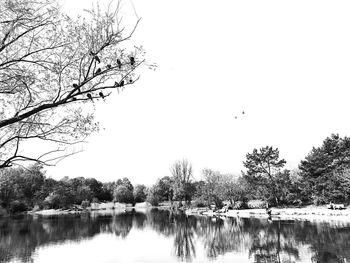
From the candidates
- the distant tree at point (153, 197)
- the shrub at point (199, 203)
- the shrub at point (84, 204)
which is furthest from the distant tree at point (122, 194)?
the shrub at point (199, 203)

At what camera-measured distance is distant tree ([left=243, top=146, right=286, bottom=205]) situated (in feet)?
137

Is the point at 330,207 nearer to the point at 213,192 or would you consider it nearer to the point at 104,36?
the point at 213,192

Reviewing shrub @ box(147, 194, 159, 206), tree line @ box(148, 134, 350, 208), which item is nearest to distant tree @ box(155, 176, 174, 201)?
shrub @ box(147, 194, 159, 206)

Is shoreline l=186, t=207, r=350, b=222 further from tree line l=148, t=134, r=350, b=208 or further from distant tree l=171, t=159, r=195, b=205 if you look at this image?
distant tree l=171, t=159, r=195, b=205

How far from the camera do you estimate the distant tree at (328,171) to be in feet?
113

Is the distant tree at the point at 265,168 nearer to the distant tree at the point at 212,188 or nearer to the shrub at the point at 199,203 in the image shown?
the distant tree at the point at 212,188

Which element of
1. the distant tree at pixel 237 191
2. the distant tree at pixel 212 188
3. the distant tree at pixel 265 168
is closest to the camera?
the distant tree at pixel 265 168

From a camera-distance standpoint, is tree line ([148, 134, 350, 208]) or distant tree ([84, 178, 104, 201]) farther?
distant tree ([84, 178, 104, 201])

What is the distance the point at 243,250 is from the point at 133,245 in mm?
8415

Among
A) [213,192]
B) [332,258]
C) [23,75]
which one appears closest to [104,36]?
[23,75]

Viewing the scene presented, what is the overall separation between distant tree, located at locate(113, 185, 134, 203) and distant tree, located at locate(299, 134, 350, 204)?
51.8 metres

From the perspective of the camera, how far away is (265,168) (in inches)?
1722

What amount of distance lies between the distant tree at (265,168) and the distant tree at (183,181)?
21.4 meters

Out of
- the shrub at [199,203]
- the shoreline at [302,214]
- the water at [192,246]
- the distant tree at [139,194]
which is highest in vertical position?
the distant tree at [139,194]
